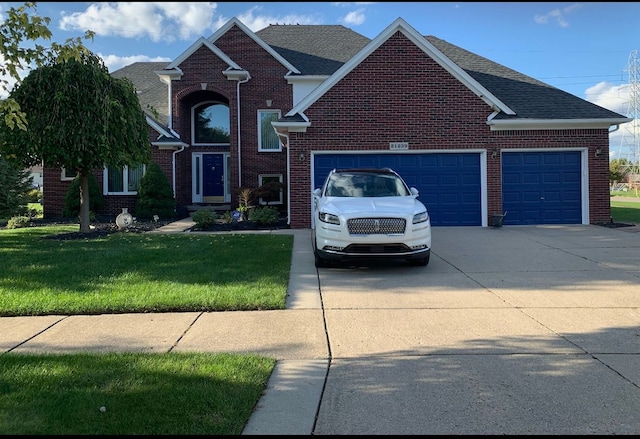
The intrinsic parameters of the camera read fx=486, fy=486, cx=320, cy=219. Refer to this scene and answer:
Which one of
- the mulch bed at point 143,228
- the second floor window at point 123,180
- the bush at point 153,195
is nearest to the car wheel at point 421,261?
the mulch bed at point 143,228

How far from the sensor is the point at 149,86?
24625 millimetres

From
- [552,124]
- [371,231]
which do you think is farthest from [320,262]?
[552,124]

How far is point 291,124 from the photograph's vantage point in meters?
14.3

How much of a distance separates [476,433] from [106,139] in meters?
11.7

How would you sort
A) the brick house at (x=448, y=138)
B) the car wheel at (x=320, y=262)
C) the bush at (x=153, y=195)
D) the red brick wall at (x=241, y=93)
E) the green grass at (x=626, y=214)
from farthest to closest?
the red brick wall at (x=241, y=93) → the bush at (x=153, y=195) → the green grass at (x=626, y=214) → the brick house at (x=448, y=138) → the car wheel at (x=320, y=262)

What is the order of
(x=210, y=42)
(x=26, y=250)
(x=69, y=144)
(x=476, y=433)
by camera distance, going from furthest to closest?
(x=210, y=42) → (x=69, y=144) → (x=26, y=250) → (x=476, y=433)

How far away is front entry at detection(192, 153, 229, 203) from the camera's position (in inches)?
862

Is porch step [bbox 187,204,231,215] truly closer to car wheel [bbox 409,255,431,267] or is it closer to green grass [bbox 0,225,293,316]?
green grass [bbox 0,225,293,316]

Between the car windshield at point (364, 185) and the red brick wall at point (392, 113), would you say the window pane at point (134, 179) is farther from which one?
the car windshield at point (364, 185)

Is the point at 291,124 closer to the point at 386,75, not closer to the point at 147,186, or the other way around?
the point at 386,75

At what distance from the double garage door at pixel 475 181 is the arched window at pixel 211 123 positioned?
8.81 meters

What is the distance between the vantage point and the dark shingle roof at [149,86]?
22.4 metres

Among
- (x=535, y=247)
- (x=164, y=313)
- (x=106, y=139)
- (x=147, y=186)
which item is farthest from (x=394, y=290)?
(x=147, y=186)

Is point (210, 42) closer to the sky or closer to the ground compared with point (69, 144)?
closer to the sky
